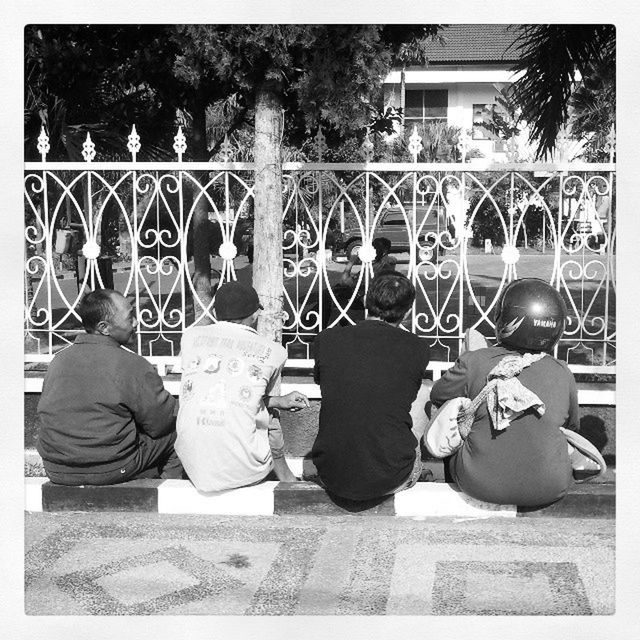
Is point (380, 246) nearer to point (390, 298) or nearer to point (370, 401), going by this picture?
point (390, 298)

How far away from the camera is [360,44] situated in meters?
5.09

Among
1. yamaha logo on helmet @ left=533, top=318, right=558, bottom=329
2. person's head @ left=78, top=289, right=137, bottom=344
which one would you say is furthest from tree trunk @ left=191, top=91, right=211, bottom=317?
yamaha logo on helmet @ left=533, top=318, right=558, bottom=329

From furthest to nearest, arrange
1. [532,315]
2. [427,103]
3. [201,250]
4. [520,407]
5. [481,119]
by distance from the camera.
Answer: [427,103], [481,119], [201,250], [532,315], [520,407]

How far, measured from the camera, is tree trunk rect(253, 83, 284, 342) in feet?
18.0

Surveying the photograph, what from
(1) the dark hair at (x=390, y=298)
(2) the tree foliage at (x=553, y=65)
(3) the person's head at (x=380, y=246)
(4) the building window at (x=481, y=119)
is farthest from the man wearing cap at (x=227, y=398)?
(4) the building window at (x=481, y=119)

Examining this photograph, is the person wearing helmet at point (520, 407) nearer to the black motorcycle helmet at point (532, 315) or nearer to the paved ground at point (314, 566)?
the black motorcycle helmet at point (532, 315)

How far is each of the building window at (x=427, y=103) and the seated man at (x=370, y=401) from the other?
30244mm

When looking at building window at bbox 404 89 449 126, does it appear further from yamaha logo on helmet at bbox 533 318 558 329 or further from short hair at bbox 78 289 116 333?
yamaha logo on helmet at bbox 533 318 558 329

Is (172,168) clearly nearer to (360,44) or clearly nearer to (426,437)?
(360,44)

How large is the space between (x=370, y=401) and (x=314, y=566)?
745 millimetres

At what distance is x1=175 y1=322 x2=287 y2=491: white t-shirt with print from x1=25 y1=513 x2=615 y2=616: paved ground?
0.33 metres

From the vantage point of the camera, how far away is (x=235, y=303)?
14.6 feet

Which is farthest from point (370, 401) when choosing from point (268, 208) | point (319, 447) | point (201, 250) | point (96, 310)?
point (201, 250)

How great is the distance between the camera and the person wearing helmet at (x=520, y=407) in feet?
13.3
